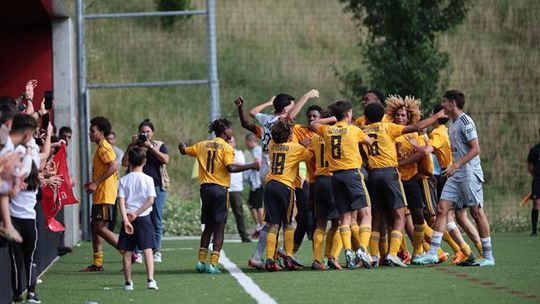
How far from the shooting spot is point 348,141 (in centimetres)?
1535

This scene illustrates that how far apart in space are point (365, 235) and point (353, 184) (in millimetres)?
619

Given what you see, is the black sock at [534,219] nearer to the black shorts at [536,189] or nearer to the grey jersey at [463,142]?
the black shorts at [536,189]

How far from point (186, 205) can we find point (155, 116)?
26.5 feet

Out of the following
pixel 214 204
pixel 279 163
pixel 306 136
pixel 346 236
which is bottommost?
pixel 346 236

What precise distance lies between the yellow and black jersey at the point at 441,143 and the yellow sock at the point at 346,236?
191 centimetres

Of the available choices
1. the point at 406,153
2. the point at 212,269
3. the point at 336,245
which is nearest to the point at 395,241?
the point at 336,245

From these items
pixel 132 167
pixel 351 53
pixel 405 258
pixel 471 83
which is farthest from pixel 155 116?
pixel 132 167

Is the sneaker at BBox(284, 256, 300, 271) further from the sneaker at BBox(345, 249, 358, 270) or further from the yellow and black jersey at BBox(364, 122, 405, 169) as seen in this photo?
the yellow and black jersey at BBox(364, 122, 405, 169)

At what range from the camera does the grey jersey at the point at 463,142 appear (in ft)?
50.9

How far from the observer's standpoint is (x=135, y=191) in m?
13.6

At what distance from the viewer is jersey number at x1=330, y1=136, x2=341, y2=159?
15.4m

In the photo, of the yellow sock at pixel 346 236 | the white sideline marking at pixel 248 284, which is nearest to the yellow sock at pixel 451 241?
the yellow sock at pixel 346 236

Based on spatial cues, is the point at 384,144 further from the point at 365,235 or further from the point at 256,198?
the point at 256,198

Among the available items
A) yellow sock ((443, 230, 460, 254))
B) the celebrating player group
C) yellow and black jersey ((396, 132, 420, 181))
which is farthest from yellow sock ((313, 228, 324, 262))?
yellow sock ((443, 230, 460, 254))
